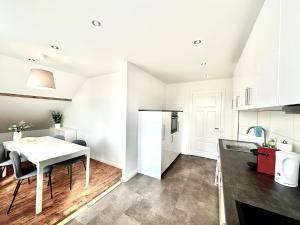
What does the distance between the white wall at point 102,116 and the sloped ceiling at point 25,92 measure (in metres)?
0.46

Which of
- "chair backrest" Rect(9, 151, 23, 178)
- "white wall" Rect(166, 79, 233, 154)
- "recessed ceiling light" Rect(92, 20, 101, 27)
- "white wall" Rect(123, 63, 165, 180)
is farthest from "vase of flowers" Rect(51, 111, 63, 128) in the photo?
"recessed ceiling light" Rect(92, 20, 101, 27)

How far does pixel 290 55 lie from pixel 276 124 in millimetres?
1609

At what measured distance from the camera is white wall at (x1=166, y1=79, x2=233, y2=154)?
Answer: 143 inches

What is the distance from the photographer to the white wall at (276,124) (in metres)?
1.32

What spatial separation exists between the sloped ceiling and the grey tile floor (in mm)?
3142

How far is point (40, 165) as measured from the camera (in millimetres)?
1845

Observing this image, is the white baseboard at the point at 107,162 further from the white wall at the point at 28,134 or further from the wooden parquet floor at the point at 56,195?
the white wall at the point at 28,134

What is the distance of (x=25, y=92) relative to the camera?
3.22m

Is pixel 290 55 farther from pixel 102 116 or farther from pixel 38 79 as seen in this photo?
pixel 102 116

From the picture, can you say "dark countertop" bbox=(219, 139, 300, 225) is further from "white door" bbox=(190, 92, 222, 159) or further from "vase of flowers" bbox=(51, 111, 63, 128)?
"vase of flowers" bbox=(51, 111, 63, 128)

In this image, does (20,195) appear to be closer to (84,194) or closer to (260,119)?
(84,194)

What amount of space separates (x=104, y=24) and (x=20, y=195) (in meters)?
3.01

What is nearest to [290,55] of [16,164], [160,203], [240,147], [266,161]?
[266,161]

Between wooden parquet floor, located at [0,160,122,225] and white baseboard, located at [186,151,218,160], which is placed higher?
white baseboard, located at [186,151,218,160]
